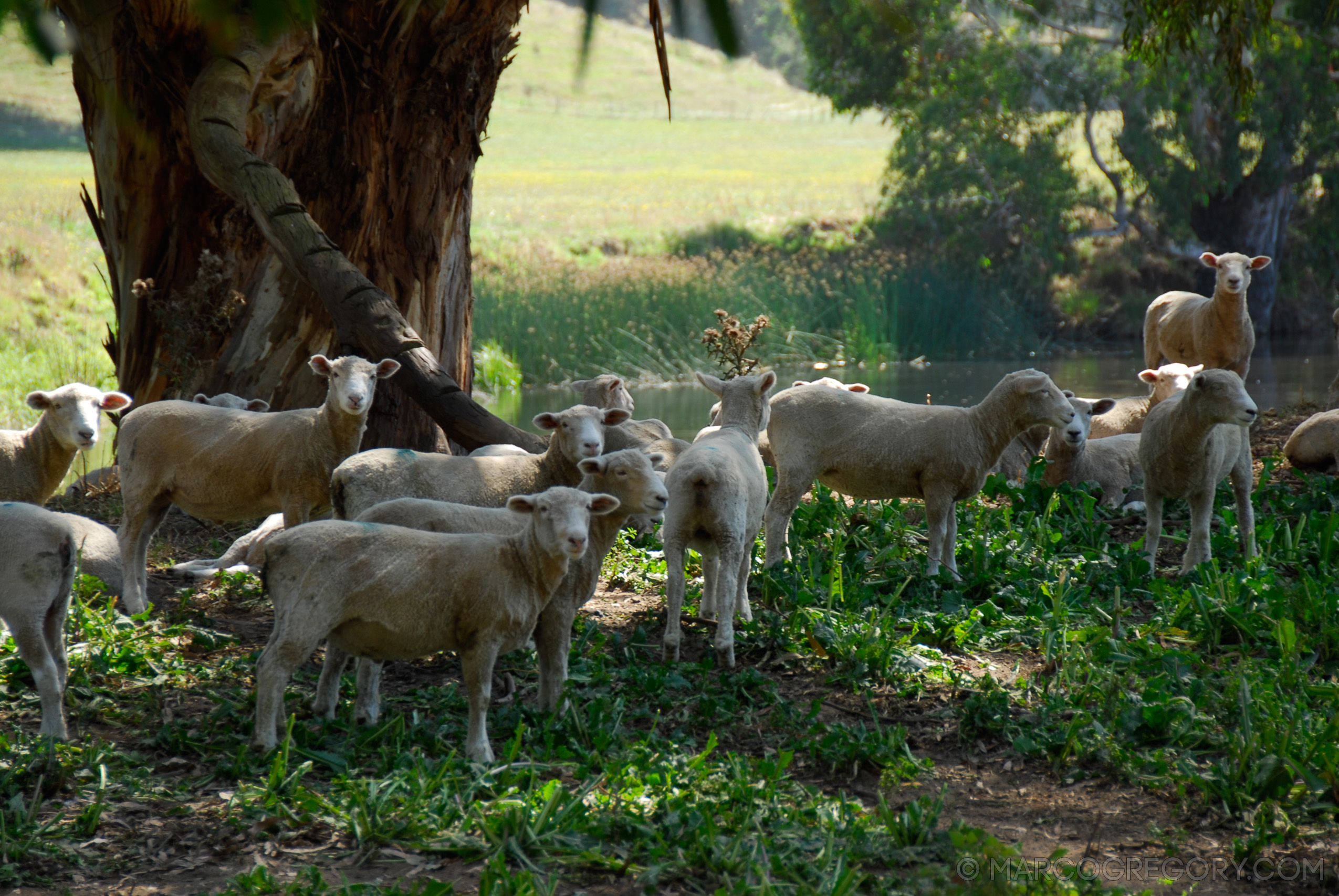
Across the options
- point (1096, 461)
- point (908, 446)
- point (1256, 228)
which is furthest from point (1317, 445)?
point (1256, 228)

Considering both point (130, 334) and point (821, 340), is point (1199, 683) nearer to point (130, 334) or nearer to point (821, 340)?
point (130, 334)

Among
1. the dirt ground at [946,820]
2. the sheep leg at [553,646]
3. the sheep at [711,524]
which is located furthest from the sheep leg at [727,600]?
the sheep leg at [553,646]

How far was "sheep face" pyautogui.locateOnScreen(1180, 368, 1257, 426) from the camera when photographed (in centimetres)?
651

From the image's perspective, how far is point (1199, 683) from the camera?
191 inches

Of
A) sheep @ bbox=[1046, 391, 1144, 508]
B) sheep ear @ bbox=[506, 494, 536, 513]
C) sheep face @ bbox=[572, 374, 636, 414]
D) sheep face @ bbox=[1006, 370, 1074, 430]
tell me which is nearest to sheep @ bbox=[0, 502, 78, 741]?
sheep ear @ bbox=[506, 494, 536, 513]

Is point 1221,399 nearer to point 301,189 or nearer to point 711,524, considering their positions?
point 711,524

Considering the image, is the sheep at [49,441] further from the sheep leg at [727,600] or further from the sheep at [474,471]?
the sheep leg at [727,600]

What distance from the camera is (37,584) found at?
4.39 metres

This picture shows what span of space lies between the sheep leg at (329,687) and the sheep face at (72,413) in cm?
264

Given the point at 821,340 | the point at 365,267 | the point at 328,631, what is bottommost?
the point at 821,340

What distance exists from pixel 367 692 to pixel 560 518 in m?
1.09

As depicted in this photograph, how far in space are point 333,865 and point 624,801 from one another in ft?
3.10

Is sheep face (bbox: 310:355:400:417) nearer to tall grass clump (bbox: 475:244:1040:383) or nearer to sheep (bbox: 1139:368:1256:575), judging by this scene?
sheep (bbox: 1139:368:1256:575)

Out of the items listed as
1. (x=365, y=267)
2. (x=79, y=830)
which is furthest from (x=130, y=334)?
(x=79, y=830)
